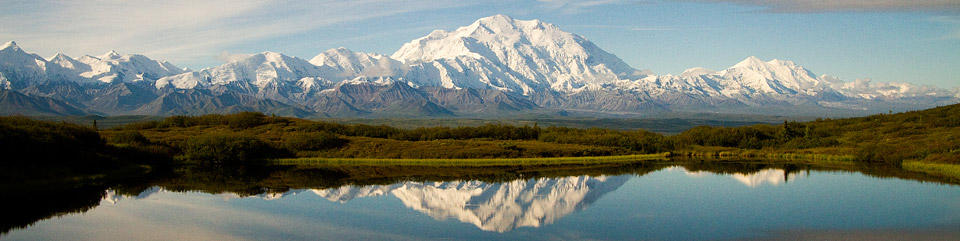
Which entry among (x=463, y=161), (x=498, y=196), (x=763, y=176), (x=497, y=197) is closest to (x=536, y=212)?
(x=497, y=197)

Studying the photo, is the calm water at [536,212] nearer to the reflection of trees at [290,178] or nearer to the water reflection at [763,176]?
the water reflection at [763,176]

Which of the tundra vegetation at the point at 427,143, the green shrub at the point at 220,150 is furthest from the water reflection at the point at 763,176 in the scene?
the green shrub at the point at 220,150

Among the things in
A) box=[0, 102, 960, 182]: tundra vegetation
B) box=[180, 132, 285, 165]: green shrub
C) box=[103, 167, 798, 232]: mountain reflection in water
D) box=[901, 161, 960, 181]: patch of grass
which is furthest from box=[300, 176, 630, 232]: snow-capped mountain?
box=[180, 132, 285, 165]: green shrub

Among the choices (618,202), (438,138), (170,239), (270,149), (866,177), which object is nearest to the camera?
(170,239)

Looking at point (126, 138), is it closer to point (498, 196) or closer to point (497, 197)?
point (498, 196)

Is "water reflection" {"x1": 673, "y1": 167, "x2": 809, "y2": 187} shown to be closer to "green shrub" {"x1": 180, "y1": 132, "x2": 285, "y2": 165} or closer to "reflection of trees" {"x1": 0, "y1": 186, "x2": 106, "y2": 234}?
"reflection of trees" {"x1": 0, "y1": 186, "x2": 106, "y2": 234}

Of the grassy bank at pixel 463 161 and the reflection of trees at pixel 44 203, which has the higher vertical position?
the reflection of trees at pixel 44 203

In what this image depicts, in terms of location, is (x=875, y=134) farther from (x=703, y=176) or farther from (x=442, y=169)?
(x=442, y=169)

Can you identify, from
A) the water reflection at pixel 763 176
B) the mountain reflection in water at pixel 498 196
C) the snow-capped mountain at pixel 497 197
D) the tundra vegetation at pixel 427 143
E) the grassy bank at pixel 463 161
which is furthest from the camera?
the grassy bank at pixel 463 161

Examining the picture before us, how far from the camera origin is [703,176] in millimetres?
78812

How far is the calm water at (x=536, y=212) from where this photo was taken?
41.6 meters

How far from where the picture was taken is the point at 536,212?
4981 cm

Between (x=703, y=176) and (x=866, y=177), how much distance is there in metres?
15.1

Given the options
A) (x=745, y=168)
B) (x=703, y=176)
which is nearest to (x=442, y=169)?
(x=703, y=176)
